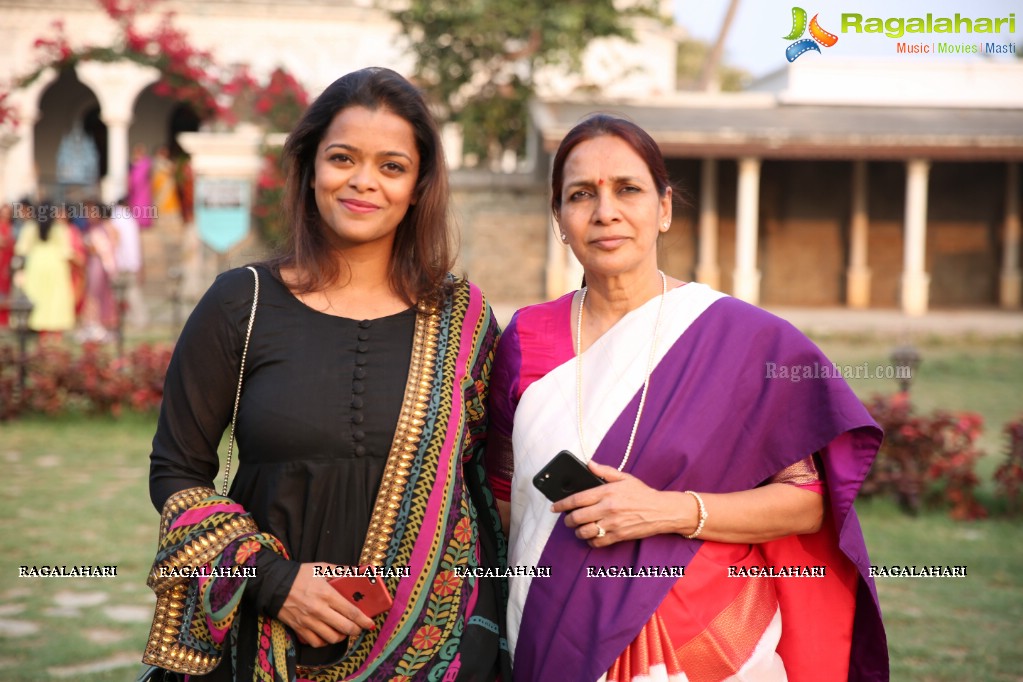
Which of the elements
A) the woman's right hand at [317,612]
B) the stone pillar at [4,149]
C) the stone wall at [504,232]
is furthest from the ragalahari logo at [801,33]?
the stone pillar at [4,149]

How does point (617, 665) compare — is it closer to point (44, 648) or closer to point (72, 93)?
point (44, 648)

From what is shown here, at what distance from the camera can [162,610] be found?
215cm

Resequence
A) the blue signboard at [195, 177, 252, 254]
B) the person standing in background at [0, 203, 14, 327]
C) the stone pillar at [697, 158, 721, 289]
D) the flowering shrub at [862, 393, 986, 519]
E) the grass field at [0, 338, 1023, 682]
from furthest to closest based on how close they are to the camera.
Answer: the stone pillar at [697, 158, 721, 289] → the blue signboard at [195, 177, 252, 254] → the person standing in background at [0, 203, 14, 327] → the flowering shrub at [862, 393, 986, 519] → the grass field at [0, 338, 1023, 682]

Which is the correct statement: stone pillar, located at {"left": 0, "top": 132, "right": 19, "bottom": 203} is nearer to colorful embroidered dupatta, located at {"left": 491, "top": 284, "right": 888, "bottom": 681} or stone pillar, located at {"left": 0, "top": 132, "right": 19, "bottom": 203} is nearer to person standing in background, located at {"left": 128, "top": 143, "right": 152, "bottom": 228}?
person standing in background, located at {"left": 128, "top": 143, "right": 152, "bottom": 228}

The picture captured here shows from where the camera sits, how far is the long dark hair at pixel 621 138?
7.73 feet

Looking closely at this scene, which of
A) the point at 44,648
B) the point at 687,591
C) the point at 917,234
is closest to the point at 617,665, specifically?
the point at 687,591

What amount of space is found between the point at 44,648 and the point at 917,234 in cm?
1537

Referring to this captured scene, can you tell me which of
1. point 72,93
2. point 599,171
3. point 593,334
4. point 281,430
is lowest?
point 281,430

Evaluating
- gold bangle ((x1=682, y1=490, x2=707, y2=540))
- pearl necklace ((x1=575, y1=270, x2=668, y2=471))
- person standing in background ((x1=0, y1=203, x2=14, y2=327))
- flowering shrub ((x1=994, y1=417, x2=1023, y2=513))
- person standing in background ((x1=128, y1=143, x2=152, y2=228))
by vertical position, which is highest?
person standing in background ((x1=128, y1=143, x2=152, y2=228))

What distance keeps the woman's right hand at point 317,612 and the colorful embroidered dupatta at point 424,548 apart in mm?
58

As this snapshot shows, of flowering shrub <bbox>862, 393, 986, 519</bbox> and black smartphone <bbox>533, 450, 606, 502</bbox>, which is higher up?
black smartphone <bbox>533, 450, 606, 502</bbox>

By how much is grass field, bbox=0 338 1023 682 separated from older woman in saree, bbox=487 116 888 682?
2195 mm

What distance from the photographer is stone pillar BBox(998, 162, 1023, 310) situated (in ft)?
60.6

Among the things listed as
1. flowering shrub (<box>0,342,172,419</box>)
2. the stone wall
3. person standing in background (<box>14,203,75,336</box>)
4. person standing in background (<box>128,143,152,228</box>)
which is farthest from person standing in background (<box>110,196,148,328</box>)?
flowering shrub (<box>0,342,172,419</box>)
